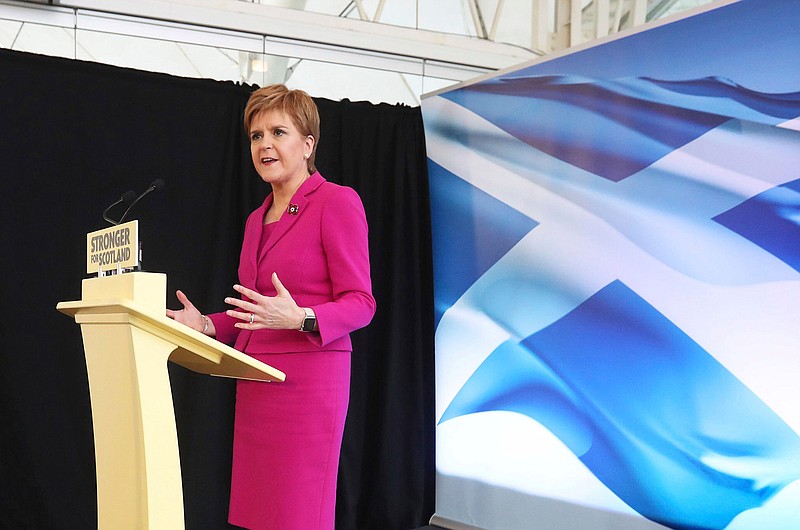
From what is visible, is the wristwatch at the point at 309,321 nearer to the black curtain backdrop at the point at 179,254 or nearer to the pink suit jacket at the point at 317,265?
the pink suit jacket at the point at 317,265

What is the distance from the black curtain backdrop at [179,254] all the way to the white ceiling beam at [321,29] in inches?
15.3

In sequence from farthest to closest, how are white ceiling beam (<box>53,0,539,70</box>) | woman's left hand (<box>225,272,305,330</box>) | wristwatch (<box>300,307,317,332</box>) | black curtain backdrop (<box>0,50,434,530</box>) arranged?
white ceiling beam (<box>53,0,539,70</box>) < black curtain backdrop (<box>0,50,434,530</box>) < wristwatch (<box>300,307,317,332</box>) < woman's left hand (<box>225,272,305,330</box>)

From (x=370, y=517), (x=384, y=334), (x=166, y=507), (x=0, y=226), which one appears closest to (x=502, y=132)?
(x=384, y=334)

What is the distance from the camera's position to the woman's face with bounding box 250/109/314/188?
7.38 feet

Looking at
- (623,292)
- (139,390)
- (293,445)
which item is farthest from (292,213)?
(623,292)

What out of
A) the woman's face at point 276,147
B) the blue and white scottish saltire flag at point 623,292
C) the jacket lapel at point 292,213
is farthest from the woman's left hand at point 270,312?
the blue and white scottish saltire flag at point 623,292

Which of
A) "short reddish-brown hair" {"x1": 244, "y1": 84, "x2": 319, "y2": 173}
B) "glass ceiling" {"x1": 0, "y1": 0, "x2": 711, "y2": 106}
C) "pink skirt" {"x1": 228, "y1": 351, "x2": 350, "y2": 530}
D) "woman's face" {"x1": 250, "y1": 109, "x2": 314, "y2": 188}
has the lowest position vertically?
"pink skirt" {"x1": 228, "y1": 351, "x2": 350, "y2": 530}

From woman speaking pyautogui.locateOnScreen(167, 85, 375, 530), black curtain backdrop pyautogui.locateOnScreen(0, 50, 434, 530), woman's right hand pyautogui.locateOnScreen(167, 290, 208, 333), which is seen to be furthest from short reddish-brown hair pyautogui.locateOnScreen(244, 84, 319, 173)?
black curtain backdrop pyautogui.locateOnScreen(0, 50, 434, 530)

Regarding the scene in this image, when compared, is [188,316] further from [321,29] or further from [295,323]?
[321,29]

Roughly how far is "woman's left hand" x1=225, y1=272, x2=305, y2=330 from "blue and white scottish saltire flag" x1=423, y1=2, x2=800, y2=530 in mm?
1870

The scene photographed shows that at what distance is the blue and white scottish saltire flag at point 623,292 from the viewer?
9.81 feet

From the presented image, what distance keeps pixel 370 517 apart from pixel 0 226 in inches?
90.7

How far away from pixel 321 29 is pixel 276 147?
2476 mm

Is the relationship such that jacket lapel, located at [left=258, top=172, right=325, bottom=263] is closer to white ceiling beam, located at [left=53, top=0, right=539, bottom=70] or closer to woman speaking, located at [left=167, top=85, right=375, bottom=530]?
woman speaking, located at [left=167, top=85, right=375, bottom=530]
